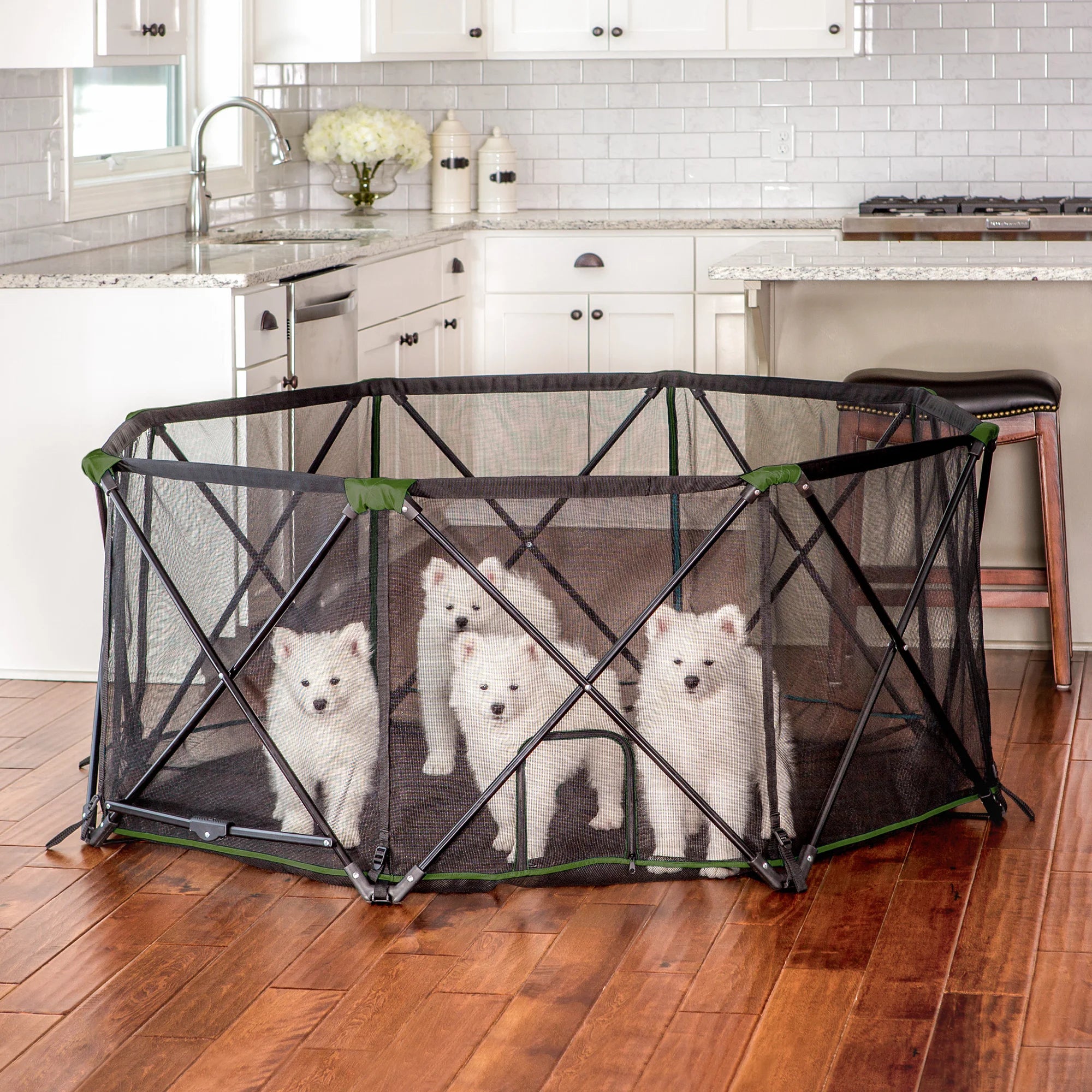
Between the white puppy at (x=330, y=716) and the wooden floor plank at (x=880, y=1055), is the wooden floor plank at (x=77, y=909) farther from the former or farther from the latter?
the wooden floor plank at (x=880, y=1055)

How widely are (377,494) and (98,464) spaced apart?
20.2 inches

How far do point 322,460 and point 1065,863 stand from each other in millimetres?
1514

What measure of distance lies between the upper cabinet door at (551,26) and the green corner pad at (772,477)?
3.12 m

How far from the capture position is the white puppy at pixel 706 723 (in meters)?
2.19

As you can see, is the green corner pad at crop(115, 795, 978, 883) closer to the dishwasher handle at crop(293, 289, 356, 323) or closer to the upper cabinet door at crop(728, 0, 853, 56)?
the dishwasher handle at crop(293, 289, 356, 323)

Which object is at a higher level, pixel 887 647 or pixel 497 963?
pixel 887 647

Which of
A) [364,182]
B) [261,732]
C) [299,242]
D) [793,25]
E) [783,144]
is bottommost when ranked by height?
[261,732]

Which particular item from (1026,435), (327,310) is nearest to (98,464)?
(327,310)

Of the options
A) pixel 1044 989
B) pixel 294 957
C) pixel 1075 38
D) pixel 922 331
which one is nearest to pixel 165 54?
pixel 922 331

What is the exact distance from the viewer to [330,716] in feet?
7.28

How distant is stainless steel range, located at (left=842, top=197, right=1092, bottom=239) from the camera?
15.0 feet

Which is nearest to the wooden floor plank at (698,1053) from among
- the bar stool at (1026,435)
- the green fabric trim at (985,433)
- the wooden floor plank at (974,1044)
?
the wooden floor plank at (974,1044)

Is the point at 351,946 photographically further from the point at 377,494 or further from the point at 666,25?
the point at 666,25

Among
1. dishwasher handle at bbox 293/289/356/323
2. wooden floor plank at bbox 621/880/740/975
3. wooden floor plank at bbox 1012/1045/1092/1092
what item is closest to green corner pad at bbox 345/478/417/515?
wooden floor plank at bbox 621/880/740/975
